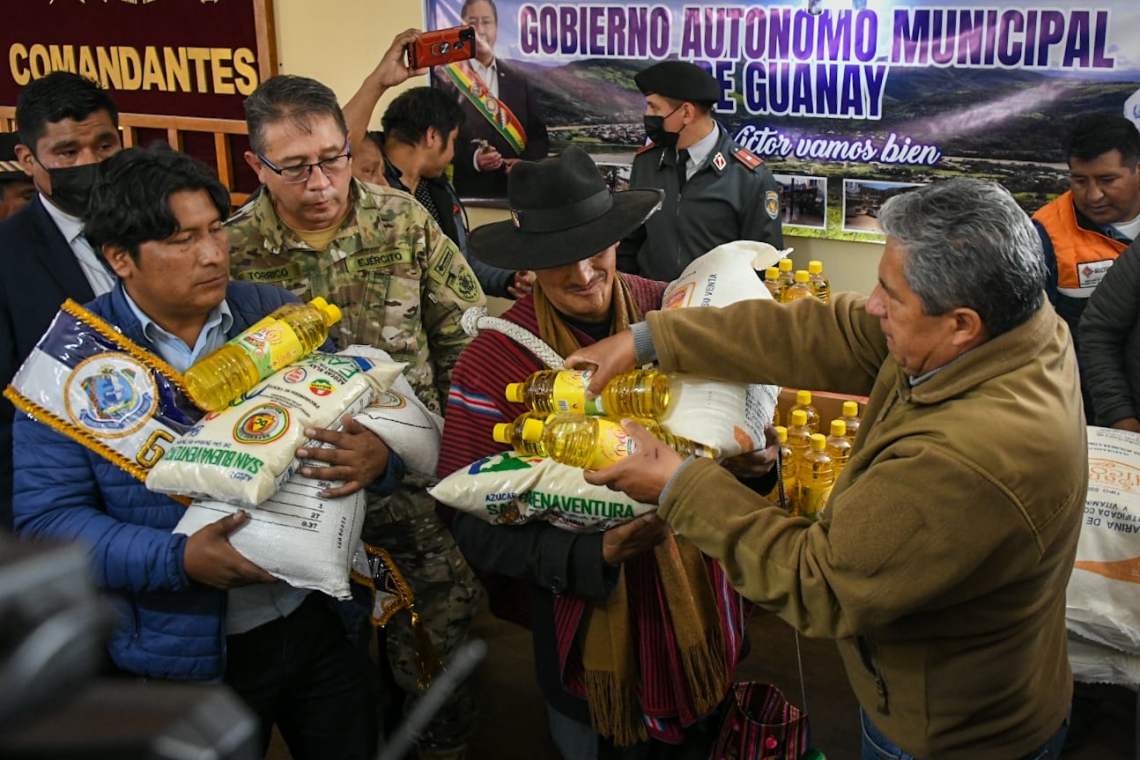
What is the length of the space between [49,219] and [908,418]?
2152 millimetres

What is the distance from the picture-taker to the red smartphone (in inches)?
142

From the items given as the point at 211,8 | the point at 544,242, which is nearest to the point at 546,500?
the point at 544,242

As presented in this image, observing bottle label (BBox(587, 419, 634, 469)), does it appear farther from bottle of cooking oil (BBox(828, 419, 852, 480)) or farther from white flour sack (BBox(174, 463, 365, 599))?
bottle of cooking oil (BBox(828, 419, 852, 480))

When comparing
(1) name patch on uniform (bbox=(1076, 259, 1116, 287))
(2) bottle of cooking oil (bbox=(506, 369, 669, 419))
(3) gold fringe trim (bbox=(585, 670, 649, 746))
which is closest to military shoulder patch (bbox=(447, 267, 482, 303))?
(2) bottle of cooking oil (bbox=(506, 369, 669, 419))

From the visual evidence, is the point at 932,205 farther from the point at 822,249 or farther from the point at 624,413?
the point at 822,249

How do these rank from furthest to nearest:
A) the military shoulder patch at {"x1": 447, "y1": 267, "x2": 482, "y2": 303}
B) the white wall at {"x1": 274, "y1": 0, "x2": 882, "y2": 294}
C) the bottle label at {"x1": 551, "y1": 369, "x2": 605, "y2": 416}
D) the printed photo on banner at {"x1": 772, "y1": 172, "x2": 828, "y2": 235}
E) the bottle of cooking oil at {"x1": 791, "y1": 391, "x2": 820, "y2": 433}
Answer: the white wall at {"x1": 274, "y1": 0, "x2": 882, "y2": 294}
the printed photo on banner at {"x1": 772, "y1": 172, "x2": 828, "y2": 235}
the bottle of cooking oil at {"x1": 791, "y1": 391, "x2": 820, "y2": 433}
the military shoulder patch at {"x1": 447, "y1": 267, "x2": 482, "y2": 303}
the bottle label at {"x1": 551, "y1": 369, "x2": 605, "y2": 416}

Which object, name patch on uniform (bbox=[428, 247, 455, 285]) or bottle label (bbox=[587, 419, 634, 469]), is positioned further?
name patch on uniform (bbox=[428, 247, 455, 285])

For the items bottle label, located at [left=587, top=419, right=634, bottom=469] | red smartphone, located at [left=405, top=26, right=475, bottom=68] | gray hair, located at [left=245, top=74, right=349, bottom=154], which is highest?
red smartphone, located at [left=405, top=26, right=475, bottom=68]

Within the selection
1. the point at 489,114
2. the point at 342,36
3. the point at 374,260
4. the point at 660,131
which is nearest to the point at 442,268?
the point at 374,260

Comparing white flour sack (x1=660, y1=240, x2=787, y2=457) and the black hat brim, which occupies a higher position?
the black hat brim

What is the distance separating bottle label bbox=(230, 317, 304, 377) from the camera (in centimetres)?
189

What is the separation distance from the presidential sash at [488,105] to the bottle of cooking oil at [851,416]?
2.59 metres

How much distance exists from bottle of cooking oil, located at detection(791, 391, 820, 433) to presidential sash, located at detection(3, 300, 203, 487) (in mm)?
1830

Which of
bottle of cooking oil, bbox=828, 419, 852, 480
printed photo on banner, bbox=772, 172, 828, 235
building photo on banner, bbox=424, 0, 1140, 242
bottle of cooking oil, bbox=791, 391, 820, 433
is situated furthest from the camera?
printed photo on banner, bbox=772, 172, 828, 235
